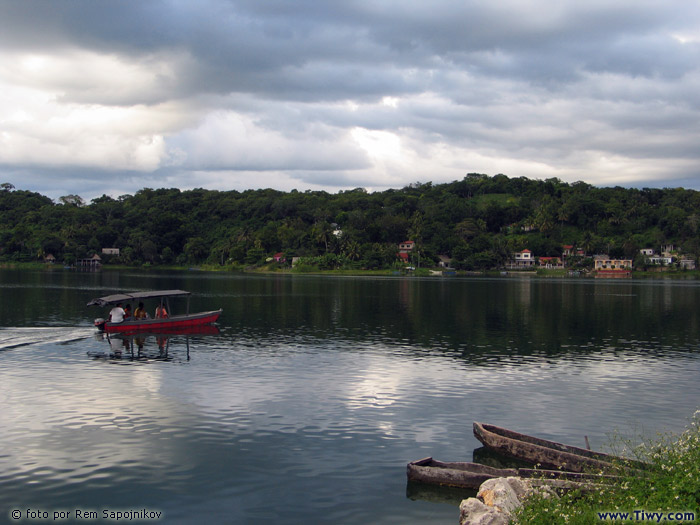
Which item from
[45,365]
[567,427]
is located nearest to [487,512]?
[567,427]

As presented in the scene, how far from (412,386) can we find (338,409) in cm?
596

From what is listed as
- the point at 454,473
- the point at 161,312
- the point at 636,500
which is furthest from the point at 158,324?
the point at 636,500

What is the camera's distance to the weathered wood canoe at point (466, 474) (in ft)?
53.7

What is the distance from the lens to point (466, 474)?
1703 centimetres

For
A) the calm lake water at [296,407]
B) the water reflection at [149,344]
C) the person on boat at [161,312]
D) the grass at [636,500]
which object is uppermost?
the person on boat at [161,312]

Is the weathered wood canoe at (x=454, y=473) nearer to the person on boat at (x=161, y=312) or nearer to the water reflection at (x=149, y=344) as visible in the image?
the water reflection at (x=149, y=344)

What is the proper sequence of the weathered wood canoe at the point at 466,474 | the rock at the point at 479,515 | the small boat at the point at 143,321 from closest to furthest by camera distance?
1. the rock at the point at 479,515
2. the weathered wood canoe at the point at 466,474
3. the small boat at the point at 143,321

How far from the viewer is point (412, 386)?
31031mm

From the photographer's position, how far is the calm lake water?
681 inches

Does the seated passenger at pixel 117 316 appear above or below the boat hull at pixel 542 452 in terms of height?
above

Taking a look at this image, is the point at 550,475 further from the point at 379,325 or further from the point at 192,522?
the point at 379,325

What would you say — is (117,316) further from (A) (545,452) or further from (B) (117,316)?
(A) (545,452)

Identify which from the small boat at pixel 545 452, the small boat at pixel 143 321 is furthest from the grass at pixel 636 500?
the small boat at pixel 143 321

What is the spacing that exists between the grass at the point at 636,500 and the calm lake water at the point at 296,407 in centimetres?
350
